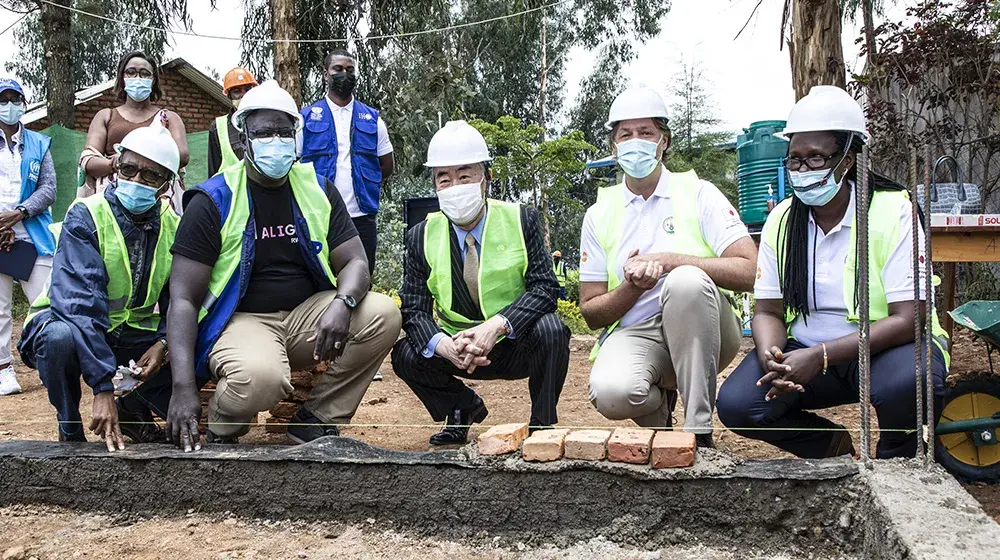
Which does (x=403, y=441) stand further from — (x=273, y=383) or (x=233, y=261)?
(x=233, y=261)

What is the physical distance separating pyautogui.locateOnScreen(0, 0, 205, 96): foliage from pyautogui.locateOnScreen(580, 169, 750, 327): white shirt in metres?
11.1

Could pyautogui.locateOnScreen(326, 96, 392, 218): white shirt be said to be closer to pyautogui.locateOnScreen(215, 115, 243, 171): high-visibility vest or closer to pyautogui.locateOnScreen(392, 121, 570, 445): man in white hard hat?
pyautogui.locateOnScreen(215, 115, 243, 171): high-visibility vest

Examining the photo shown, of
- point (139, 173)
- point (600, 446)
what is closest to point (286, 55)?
point (139, 173)

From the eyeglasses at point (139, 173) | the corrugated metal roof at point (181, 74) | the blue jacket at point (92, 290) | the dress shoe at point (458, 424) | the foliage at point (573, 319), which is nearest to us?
the blue jacket at point (92, 290)

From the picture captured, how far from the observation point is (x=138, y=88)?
16.7 feet

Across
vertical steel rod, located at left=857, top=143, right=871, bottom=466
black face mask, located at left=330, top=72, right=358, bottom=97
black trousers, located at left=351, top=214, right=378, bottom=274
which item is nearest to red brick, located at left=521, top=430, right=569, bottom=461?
vertical steel rod, located at left=857, top=143, right=871, bottom=466

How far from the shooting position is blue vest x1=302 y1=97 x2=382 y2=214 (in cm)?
515

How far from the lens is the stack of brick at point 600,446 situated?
248 centimetres

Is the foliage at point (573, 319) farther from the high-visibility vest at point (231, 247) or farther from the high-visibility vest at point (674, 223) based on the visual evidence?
the high-visibility vest at point (231, 247)

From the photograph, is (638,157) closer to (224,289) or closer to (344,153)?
(224,289)

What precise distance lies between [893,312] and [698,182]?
954mm

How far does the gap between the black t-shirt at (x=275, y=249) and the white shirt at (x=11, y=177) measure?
2.81m

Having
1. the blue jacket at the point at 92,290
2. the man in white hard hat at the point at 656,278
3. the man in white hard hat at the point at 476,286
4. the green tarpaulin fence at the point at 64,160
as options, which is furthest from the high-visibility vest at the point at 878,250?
the green tarpaulin fence at the point at 64,160

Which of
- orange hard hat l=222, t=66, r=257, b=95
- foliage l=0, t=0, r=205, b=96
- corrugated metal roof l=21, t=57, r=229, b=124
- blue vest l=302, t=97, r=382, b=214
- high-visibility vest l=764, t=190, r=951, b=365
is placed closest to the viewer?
high-visibility vest l=764, t=190, r=951, b=365
